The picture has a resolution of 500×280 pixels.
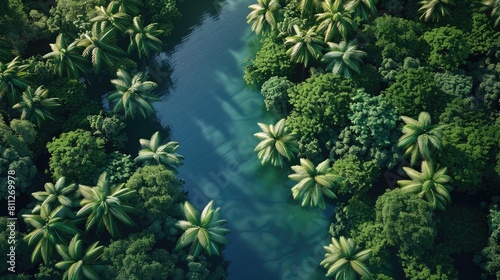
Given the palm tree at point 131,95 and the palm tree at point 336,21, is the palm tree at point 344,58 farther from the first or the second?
the palm tree at point 131,95

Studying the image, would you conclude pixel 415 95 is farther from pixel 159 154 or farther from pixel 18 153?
pixel 18 153

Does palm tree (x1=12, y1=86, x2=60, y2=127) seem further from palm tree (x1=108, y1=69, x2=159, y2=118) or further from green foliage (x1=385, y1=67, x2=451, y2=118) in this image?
green foliage (x1=385, y1=67, x2=451, y2=118)

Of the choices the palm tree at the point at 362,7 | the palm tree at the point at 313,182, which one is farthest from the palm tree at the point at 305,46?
the palm tree at the point at 313,182

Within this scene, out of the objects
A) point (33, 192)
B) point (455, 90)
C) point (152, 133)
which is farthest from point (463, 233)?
point (33, 192)

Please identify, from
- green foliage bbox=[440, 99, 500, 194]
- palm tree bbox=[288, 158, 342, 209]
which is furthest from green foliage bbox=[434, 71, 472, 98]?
palm tree bbox=[288, 158, 342, 209]

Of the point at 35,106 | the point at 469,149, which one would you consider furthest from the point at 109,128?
the point at 469,149

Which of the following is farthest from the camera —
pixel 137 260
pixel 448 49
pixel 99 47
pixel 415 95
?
pixel 99 47
